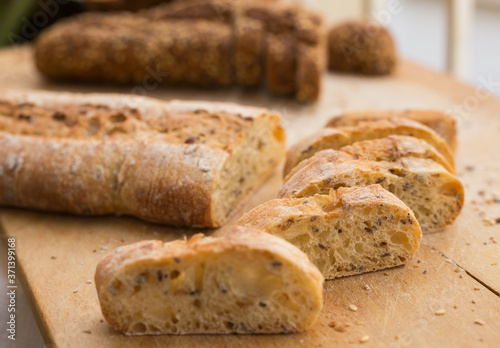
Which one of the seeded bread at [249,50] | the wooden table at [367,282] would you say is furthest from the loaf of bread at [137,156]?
the seeded bread at [249,50]

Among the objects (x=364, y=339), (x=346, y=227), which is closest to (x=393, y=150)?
(x=346, y=227)

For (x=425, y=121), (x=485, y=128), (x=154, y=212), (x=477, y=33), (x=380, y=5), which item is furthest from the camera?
(x=477, y=33)

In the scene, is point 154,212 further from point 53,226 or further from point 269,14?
point 269,14

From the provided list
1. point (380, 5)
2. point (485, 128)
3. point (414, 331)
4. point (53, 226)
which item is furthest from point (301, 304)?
point (380, 5)

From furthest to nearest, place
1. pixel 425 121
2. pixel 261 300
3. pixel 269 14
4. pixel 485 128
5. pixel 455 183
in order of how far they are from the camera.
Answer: pixel 269 14 → pixel 485 128 → pixel 425 121 → pixel 455 183 → pixel 261 300

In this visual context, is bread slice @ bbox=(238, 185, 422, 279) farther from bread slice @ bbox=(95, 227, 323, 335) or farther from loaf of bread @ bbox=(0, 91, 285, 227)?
loaf of bread @ bbox=(0, 91, 285, 227)

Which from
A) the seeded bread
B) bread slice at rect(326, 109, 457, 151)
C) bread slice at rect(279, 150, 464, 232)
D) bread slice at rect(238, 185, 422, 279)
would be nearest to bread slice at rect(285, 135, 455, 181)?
bread slice at rect(279, 150, 464, 232)
